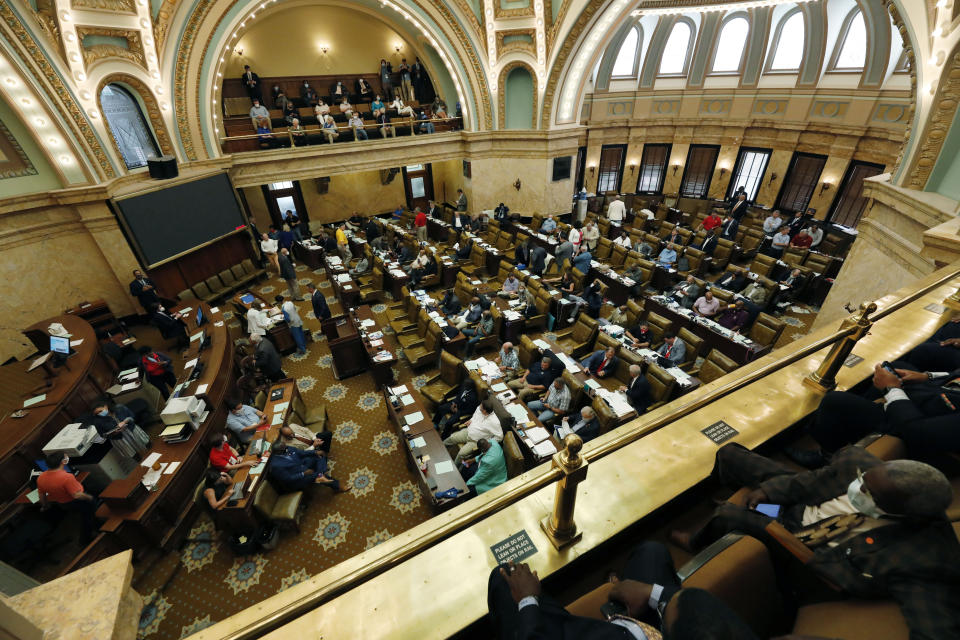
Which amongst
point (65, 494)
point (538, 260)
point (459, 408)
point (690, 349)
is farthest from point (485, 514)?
point (538, 260)

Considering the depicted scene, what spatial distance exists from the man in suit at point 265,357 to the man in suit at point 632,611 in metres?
6.60

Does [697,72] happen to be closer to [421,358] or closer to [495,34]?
[495,34]

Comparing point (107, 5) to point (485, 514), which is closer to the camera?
point (485, 514)

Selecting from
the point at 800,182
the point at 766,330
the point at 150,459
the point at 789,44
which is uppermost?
the point at 789,44

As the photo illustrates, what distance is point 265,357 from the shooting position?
7.03 meters

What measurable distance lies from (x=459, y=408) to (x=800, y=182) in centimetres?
1660

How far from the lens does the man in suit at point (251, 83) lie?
14.0 m

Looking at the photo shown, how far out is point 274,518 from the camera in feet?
15.9

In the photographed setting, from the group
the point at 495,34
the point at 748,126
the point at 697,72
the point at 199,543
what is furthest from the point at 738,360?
the point at 697,72

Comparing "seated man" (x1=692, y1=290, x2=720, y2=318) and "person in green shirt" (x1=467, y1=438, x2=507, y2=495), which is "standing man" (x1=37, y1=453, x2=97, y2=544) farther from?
"seated man" (x1=692, y1=290, x2=720, y2=318)

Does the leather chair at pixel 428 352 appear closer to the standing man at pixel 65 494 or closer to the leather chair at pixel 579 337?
the leather chair at pixel 579 337

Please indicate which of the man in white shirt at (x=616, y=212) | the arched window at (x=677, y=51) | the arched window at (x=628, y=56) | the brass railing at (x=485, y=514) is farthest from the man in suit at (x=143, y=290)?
the arched window at (x=677, y=51)

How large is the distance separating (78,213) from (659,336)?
12.6 meters

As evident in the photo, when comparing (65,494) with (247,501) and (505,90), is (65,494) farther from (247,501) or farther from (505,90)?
(505,90)
